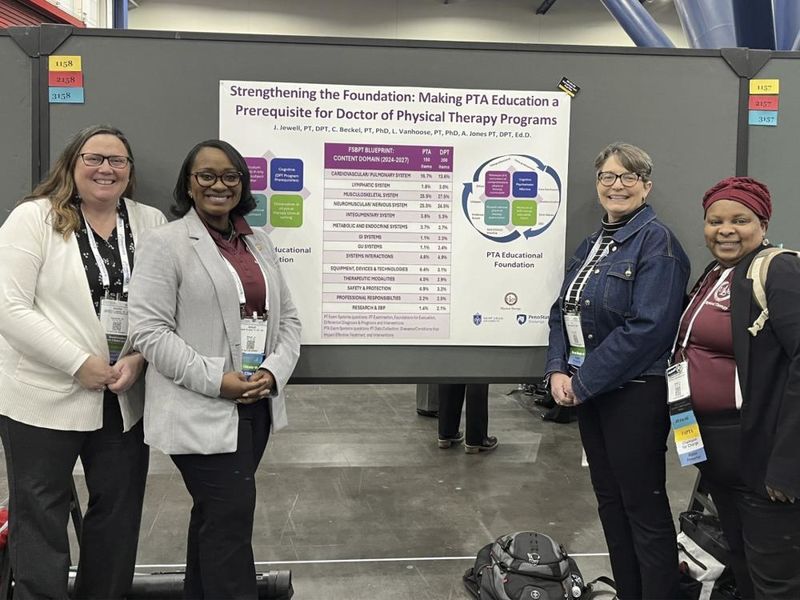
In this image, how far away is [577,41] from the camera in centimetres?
866

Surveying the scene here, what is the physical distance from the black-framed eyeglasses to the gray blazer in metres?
0.11

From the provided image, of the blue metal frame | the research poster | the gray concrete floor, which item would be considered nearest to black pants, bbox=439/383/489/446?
the gray concrete floor

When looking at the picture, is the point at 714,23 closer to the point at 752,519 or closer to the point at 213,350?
the point at 752,519

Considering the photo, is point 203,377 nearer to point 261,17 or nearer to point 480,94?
point 480,94

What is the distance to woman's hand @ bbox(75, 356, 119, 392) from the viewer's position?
5.27 ft

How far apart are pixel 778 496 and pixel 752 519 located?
0.11 meters

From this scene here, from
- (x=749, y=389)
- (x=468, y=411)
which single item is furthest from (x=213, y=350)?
(x=468, y=411)

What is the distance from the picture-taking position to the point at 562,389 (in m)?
1.86

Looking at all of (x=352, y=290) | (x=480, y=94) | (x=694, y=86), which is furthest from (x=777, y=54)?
(x=352, y=290)

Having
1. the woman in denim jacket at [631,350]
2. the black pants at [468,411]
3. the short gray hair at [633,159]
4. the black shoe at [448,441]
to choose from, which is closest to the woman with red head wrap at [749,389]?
the woman in denim jacket at [631,350]

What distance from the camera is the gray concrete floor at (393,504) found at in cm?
261

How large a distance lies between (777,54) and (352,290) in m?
1.73

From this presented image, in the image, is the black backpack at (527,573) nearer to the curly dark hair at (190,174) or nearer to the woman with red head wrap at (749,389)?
the woman with red head wrap at (749,389)

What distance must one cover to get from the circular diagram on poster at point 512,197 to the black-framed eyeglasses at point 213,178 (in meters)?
0.81
